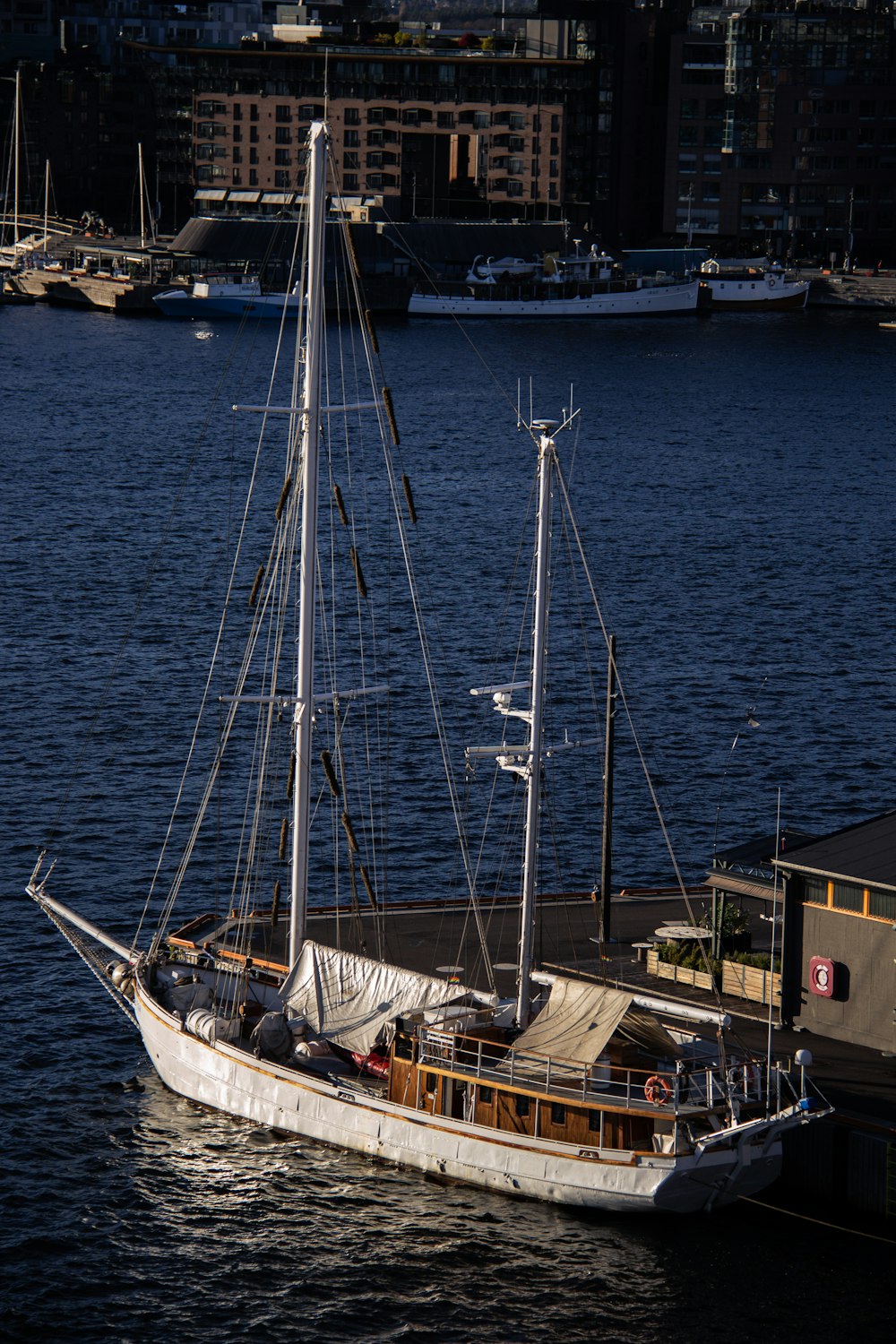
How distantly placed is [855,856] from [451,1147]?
37.3 feet

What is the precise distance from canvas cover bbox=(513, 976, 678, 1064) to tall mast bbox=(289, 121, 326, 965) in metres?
7.07

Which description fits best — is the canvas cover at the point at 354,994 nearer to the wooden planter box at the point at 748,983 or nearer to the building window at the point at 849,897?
the wooden planter box at the point at 748,983

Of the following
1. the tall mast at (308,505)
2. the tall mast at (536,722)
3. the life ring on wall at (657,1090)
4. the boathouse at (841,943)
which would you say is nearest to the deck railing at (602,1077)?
the life ring on wall at (657,1090)

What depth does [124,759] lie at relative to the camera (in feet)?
254

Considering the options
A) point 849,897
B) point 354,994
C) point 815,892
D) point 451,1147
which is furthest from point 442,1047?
point 849,897

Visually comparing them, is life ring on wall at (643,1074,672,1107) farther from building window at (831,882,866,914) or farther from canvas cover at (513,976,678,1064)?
building window at (831,882,866,914)

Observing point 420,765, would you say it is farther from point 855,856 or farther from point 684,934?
point 855,856

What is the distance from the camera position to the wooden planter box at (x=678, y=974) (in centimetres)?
5053

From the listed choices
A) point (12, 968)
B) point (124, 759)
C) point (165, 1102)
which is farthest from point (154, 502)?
point (165, 1102)

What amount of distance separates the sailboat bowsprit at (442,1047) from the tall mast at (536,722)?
65mm

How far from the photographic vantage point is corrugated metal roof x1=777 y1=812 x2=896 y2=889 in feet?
156

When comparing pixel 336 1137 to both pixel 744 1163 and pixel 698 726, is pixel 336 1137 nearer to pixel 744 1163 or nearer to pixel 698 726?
pixel 744 1163

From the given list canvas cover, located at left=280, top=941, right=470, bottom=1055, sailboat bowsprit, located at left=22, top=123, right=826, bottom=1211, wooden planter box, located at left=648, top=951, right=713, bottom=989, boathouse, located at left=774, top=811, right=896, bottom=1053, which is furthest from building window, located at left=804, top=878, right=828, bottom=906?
canvas cover, located at left=280, top=941, right=470, bottom=1055

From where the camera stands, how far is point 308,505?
48.6 meters
